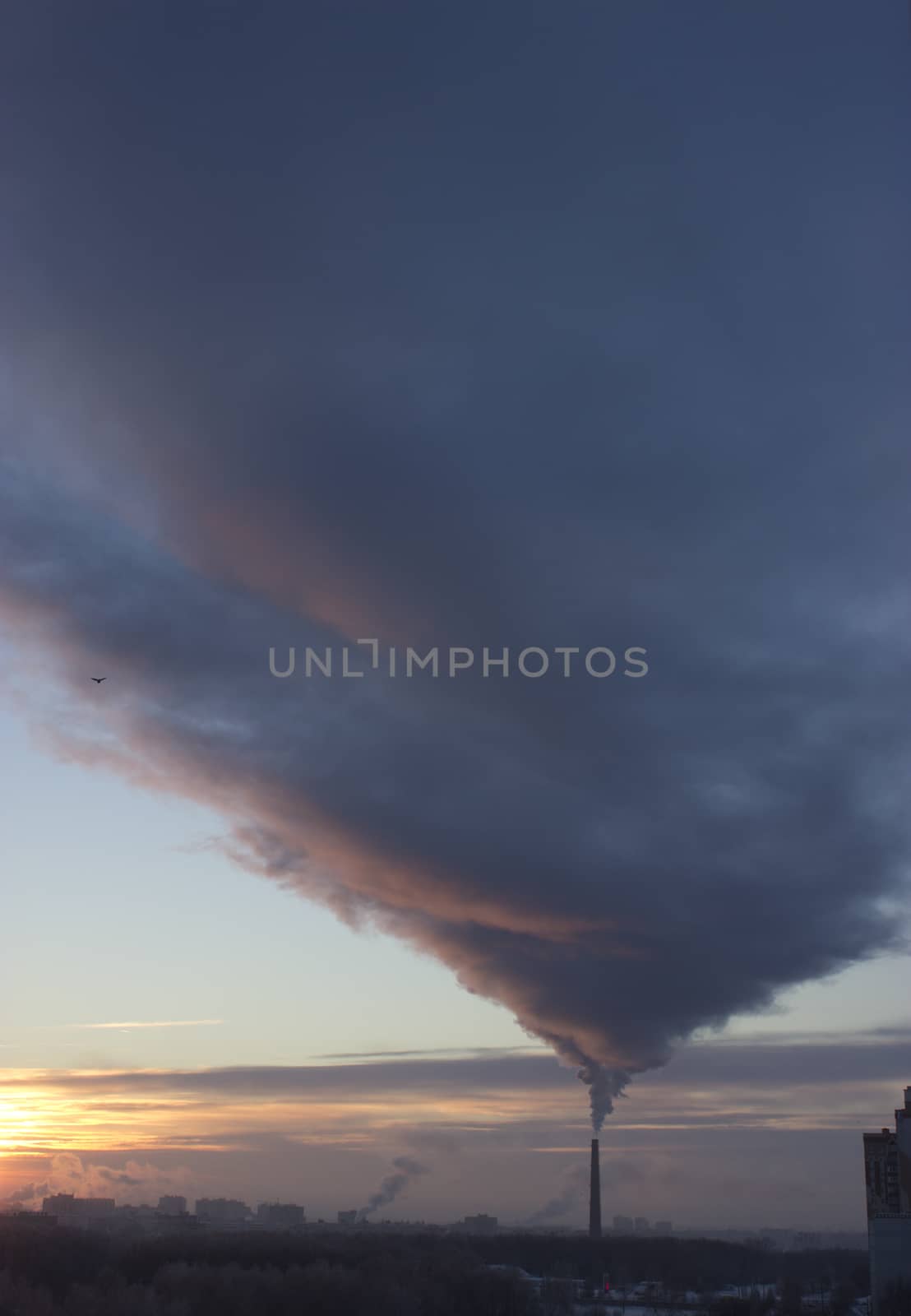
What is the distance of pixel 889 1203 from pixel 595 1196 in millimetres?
82334

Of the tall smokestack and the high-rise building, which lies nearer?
the high-rise building

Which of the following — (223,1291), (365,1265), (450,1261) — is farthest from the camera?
(450,1261)

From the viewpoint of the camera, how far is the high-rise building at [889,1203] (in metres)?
85.6

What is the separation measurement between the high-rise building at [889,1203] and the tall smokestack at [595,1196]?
72.9 metres

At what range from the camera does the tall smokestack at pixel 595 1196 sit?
19412 centimetres

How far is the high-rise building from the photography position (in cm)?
8556

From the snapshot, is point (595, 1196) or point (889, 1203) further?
point (595, 1196)

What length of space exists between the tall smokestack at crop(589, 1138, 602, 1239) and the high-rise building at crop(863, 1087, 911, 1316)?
72903mm

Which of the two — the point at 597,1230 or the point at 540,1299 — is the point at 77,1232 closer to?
the point at 540,1299

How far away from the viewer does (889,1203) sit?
4769 inches

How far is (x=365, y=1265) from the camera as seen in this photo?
114m

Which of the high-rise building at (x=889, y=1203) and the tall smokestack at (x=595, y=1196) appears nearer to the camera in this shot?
the high-rise building at (x=889, y=1203)

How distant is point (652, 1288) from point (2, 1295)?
113 m

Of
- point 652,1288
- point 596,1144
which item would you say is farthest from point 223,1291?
point 596,1144
